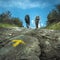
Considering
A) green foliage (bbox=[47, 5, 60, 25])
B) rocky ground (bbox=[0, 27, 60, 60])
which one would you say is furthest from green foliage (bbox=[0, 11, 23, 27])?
rocky ground (bbox=[0, 27, 60, 60])

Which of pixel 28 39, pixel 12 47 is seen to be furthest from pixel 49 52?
pixel 12 47

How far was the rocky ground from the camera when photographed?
13.7 m

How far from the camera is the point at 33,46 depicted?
14.6m

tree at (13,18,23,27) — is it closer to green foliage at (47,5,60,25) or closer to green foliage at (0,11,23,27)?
green foliage at (0,11,23,27)

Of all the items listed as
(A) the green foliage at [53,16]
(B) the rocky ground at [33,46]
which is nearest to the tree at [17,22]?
(A) the green foliage at [53,16]

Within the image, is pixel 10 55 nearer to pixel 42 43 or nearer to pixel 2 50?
pixel 2 50

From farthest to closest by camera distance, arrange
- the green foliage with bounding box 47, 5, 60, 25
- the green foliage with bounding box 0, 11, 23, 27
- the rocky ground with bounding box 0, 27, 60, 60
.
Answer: the green foliage with bounding box 0, 11, 23, 27, the green foliage with bounding box 47, 5, 60, 25, the rocky ground with bounding box 0, 27, 60, 60

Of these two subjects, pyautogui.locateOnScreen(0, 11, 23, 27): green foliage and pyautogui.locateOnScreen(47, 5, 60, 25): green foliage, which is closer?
pyautogui.locateOnScreen(47, 5, 60, 25): green foliage

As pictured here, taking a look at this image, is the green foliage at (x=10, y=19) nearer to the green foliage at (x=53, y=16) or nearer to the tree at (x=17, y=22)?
the tree at (x=17, y=22)

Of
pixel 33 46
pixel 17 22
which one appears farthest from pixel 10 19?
pixel 33 46

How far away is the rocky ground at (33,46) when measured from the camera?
13672 millimetres

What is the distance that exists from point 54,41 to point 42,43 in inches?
30.9

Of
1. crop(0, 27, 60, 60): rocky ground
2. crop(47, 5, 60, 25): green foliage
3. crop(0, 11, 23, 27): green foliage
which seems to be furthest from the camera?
crop(0, 11, 23, 27): green foliage

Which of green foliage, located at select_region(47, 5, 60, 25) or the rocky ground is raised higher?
green foliage, located at select_region(47, 5, 60, 25)
